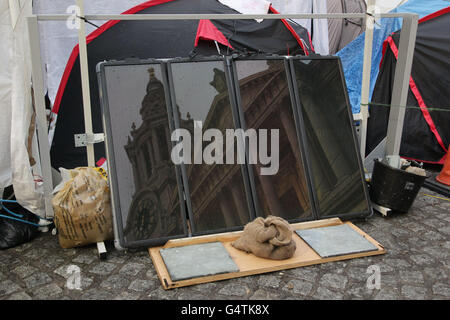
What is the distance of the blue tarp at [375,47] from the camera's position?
16.4 feet

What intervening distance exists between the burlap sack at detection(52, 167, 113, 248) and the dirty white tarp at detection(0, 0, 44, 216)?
41 centimetres

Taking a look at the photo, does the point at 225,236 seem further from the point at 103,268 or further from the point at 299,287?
the point at 103,268

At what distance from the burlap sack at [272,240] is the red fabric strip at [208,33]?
7.68 feet

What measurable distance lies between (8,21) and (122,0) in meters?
1.46

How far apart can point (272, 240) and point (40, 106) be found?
75.5 inches

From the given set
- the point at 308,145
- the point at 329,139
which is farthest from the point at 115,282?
the point at 329,139

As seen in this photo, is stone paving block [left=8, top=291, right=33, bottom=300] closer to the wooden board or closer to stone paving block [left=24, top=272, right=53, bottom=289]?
stone paving block [left=24, top=272, right=53, bottom=289]

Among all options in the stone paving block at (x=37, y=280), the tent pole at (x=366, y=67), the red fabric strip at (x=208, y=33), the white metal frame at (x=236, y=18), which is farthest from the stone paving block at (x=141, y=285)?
the red fabric strip at (x=208, y=33)

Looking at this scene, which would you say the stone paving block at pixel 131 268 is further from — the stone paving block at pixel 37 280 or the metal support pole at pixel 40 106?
the metal support pole at pixel 40 106

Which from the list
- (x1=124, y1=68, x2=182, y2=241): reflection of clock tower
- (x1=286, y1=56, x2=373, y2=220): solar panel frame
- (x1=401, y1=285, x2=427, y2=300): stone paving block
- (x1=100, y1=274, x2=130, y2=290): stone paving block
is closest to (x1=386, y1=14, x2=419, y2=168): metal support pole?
(x1=286, y1=56, x2=373, y2=220): solar panel frame

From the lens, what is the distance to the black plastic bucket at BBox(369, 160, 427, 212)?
3.41 m

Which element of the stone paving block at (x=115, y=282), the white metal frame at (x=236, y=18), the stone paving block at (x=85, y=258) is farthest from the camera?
the white metal frame at (x=236, y=18)

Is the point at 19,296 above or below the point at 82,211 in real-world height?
below

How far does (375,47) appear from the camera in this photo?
17.1ft
